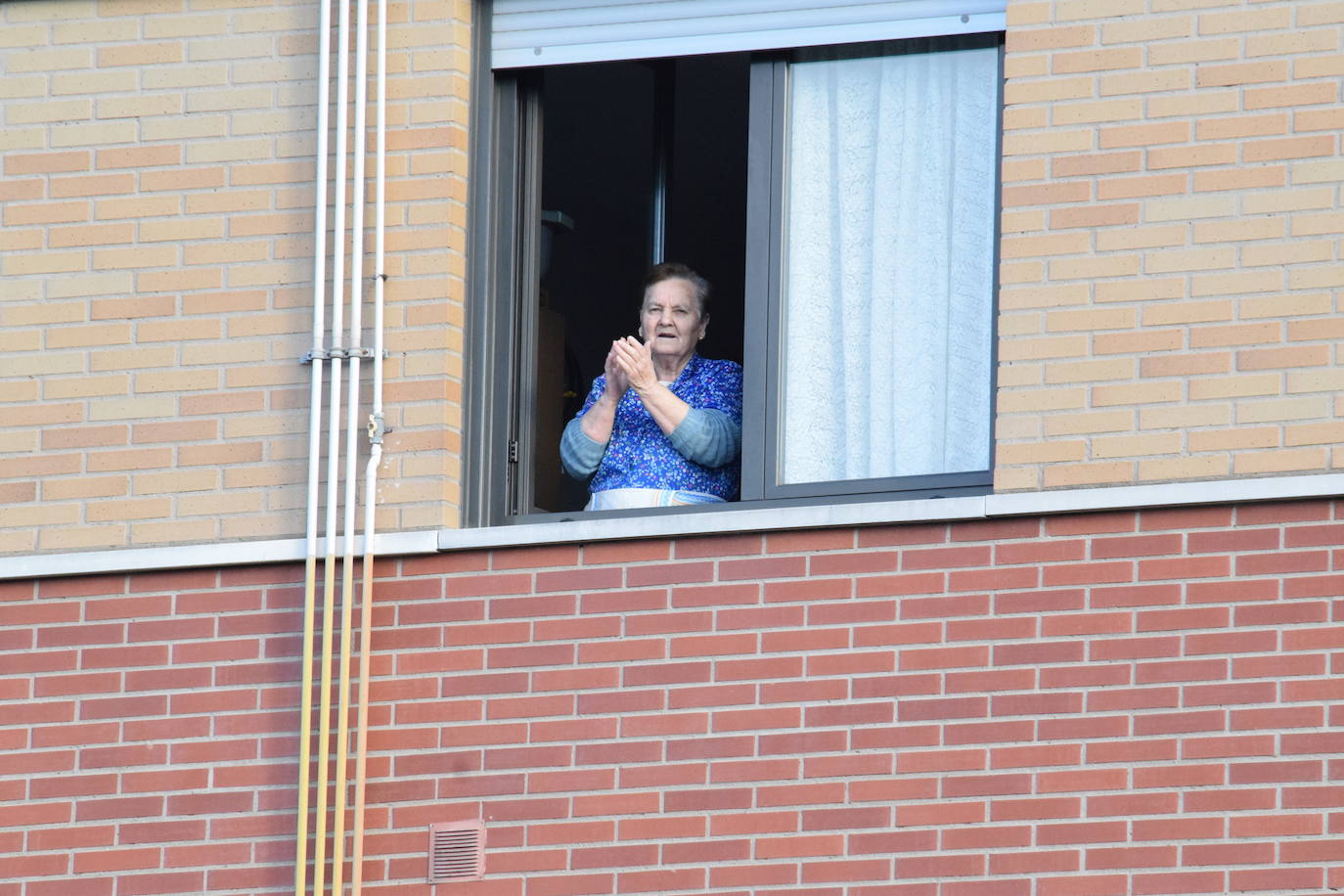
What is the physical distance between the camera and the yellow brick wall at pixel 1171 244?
8438 mm

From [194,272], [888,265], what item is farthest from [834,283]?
[194,272]

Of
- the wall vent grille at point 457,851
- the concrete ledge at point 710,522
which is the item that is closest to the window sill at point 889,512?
the concrete ledge at point 710,522

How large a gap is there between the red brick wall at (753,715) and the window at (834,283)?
1.58ft

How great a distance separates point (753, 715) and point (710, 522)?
1.91 feet

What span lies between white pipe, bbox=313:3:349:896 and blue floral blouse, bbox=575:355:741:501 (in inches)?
31.7

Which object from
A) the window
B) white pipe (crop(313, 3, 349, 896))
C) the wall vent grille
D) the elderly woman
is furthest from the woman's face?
the wall vent grille

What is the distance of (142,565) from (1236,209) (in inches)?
134

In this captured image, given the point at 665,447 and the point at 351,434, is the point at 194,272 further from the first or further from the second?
the point at 665,447

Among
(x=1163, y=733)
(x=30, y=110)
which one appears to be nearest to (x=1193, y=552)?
(x=1163, y=733)

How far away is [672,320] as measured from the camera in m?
9.48

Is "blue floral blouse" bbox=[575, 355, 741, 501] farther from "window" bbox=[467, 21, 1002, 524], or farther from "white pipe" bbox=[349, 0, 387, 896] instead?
"white pipe" bbox=[349, 0, 387, 896]

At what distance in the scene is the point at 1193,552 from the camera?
8.36 metres

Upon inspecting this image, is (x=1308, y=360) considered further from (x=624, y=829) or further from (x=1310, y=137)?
(x=624, y=829)

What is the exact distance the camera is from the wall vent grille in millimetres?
8633
